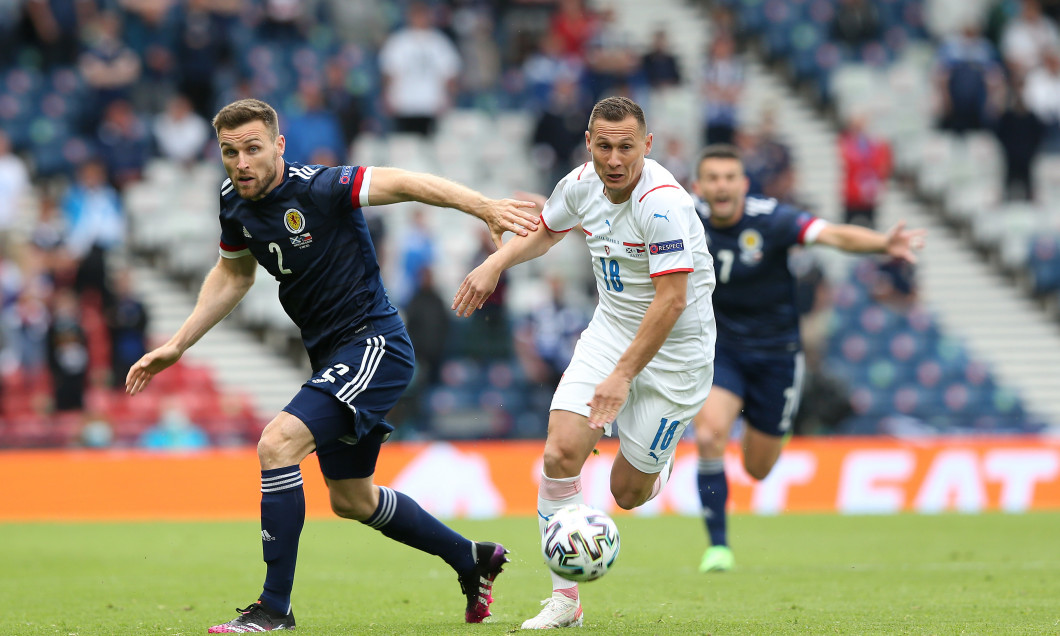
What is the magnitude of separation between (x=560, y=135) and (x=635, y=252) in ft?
38.8

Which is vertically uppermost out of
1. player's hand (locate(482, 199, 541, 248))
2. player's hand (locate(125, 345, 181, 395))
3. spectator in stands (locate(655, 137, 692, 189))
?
spectator in stands (locate(655, 137, 692, 189))

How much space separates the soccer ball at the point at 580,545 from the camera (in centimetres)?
627

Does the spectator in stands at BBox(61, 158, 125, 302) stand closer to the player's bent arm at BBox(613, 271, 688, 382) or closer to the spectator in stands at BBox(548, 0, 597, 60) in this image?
the spectator in stands at BBox(548, 0, 597, 60)

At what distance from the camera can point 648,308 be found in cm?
651

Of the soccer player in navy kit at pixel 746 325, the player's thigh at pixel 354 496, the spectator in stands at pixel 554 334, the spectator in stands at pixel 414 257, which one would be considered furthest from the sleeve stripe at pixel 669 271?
the spectator in stands at pixel 414 257

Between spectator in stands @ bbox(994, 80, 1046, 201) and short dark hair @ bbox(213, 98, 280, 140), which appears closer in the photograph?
short dark hair @ bbox(213, 98, 280, 140)

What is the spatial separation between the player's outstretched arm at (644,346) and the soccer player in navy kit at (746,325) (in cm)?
338

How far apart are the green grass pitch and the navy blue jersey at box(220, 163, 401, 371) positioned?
1.57 meters

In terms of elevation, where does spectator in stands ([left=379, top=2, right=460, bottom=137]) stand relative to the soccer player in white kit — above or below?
above

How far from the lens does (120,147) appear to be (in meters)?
17.5

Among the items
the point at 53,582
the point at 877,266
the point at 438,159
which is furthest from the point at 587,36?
the point at 53,582

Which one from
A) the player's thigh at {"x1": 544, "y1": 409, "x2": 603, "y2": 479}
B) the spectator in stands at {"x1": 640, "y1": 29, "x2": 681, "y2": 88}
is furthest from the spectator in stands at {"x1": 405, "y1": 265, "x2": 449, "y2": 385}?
the player's thigh at {"x1": 544, "y1": 409, "x2": 603, "y2": 479}

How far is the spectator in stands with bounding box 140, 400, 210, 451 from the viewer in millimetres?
15273

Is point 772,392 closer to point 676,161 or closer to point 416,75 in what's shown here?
point 676,161
